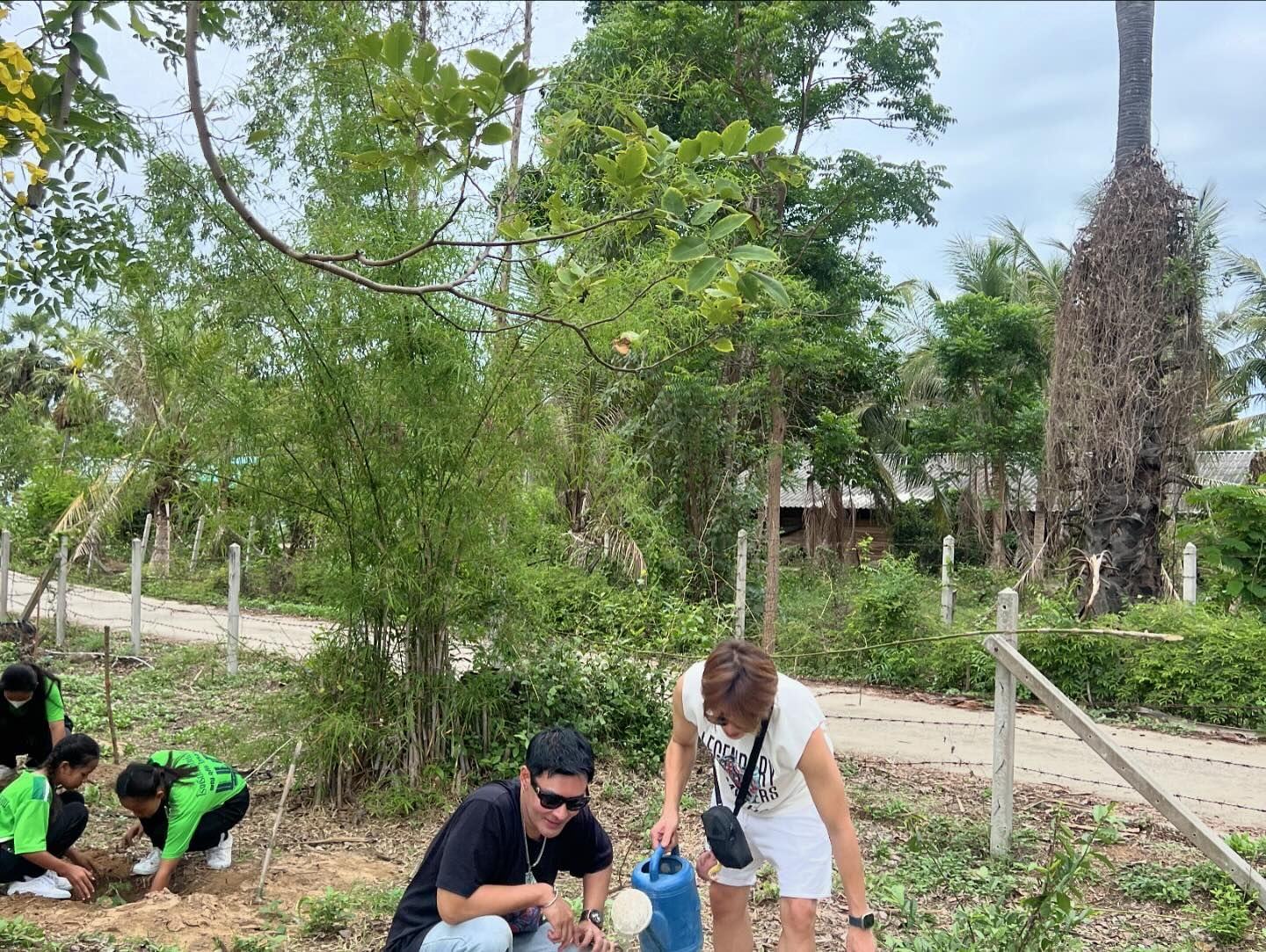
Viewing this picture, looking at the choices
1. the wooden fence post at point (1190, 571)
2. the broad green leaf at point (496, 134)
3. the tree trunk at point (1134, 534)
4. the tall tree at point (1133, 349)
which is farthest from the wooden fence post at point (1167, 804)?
the wooden fence post at point (1190, 571)

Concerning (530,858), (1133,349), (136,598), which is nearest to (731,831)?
(530,858)

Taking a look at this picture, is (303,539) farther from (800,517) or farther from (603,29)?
(800,517)

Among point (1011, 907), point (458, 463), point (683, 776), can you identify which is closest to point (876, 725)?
point (1011, 907)

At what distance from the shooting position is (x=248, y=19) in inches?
207

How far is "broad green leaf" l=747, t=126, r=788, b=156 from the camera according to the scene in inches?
81.1

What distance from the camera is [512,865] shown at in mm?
2498

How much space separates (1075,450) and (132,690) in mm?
9010

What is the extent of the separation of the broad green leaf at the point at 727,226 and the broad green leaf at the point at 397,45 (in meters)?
0.73

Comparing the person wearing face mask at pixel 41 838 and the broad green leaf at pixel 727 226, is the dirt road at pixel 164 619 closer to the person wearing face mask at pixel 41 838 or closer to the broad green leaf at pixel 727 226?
the person wearing face mask at pixel 41 838

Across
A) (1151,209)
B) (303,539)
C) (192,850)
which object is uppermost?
(1151,209)

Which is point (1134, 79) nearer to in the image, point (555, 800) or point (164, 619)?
point (555, 800)

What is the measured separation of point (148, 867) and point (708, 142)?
388 centimetres

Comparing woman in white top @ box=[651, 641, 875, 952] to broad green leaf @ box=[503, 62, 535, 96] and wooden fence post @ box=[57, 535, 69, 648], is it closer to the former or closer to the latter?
broad green leaf @ box=[503, 62, 535, 96]

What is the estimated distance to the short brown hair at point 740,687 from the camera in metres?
2.50
